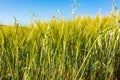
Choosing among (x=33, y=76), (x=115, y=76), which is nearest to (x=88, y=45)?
(x=115, y=76)

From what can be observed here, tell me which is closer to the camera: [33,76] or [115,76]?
[33,76]

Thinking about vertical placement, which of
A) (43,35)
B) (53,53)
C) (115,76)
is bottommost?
(115,76)

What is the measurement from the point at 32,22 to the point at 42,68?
1.87ft

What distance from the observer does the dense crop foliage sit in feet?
7.07

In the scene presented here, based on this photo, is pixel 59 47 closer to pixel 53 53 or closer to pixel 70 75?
pixel 53 53

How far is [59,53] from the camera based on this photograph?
2.14 m

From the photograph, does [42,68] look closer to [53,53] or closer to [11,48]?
[53,53]

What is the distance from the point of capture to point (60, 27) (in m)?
2.36

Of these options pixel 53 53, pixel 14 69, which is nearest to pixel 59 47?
pixel 53 53

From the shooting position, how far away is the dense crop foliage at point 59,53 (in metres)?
2.16

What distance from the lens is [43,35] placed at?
2.33m

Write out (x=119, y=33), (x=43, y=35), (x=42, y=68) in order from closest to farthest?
(x=42, y=68), (x=43, y=35), (x=119, y=33)

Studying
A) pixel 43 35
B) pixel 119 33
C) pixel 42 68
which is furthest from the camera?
pixel 119 33

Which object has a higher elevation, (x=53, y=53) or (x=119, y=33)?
(x=119, y=33)
